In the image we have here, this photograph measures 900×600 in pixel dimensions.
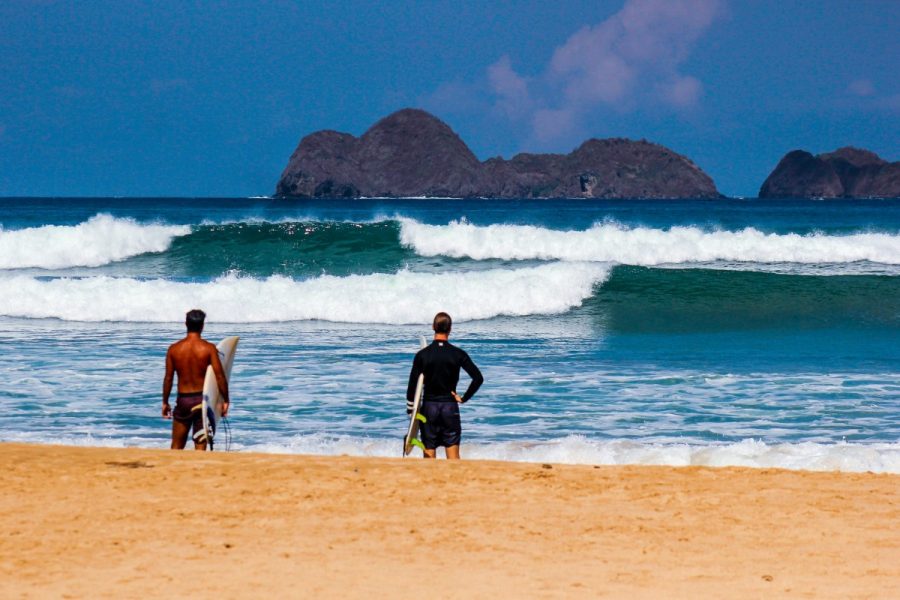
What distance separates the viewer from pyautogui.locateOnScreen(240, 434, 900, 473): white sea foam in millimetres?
8109

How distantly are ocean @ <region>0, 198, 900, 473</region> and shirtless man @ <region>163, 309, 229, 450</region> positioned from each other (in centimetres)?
108

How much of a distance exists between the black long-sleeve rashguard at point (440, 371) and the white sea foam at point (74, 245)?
25.8 meters

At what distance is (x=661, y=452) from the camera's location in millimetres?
8367

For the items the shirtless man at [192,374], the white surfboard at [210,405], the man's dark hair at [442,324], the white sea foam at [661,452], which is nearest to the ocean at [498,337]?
the white sea foam at [661,452]

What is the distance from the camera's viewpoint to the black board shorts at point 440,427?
775 cm

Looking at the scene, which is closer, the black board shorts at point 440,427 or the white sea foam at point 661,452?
the black board shorts at point 440,427

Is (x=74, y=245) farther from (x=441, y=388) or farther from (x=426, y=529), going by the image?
(x=426, y=529)

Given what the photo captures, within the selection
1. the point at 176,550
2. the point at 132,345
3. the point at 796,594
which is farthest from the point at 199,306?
the point at 796,594

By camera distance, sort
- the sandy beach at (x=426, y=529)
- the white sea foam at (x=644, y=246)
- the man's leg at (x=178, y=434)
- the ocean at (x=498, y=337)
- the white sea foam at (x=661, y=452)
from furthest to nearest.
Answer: the white sea foam at (x=644, y=246)
the ocean at (x=498, y=337)
the white sea foam at (x=661, y=452)
the man's leg at (x=178, y=434)
the sandy beach at (x=426, y=529)

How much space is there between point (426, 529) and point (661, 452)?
3184mm

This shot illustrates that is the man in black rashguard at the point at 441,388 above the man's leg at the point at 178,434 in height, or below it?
above

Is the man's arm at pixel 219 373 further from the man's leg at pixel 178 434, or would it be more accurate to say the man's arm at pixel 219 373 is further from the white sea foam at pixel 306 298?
the white sea foam at pixel 306 298

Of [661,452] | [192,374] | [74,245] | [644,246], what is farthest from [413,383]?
[74,245]

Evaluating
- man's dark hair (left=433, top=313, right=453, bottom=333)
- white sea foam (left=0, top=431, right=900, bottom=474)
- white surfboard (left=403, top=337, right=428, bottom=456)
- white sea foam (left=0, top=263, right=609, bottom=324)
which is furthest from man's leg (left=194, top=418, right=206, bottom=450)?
white sea foam (left=0, top=263, right=609, bottom=324)
